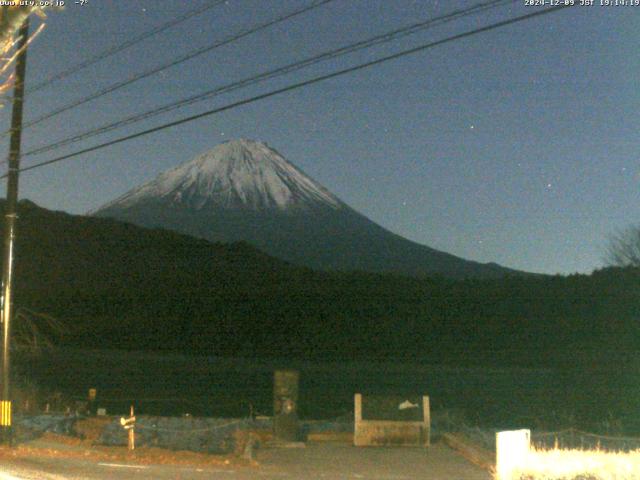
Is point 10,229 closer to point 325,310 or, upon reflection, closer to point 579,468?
point 579,468

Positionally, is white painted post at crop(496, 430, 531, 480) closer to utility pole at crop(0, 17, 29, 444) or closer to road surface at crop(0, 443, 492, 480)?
road surface at crop(0, 443, 492, 480)

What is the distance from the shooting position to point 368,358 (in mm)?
63812

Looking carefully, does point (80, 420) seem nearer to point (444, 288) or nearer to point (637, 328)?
point (637, 328)

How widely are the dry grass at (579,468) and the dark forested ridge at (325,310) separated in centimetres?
4752

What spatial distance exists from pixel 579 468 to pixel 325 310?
61.5 meters

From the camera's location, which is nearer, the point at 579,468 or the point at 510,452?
the point at 579,468

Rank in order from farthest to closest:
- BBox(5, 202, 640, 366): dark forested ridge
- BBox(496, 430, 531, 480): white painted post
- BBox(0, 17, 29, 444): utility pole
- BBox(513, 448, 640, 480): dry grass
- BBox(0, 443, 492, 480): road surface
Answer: BBox(5, 202, 640, 366): dark forested ridge → BBox(0, 17, 29, 444): utility pole → BBox(0, 443, 492, 480): road surface → BBox(496, 430, 531, 480): white painted post → BBox(513, 448, 640, 480): dry grass

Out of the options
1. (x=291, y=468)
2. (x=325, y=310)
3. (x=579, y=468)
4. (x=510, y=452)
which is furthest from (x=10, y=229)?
(x=325, y=310)

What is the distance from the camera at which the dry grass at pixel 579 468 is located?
1208 cm

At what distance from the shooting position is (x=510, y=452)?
1301 cm

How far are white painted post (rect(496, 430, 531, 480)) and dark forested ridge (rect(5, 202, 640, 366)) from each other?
159ft

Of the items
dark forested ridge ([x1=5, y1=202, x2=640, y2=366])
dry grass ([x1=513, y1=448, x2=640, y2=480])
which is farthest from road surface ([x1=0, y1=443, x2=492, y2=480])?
dark forested ridge ([x1=5, y1=202, x2=640, y2=366])

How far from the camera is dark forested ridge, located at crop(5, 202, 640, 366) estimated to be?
6450cm

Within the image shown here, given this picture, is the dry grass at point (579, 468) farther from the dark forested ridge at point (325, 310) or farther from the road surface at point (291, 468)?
the dark forested ridge at point (325, 310)
